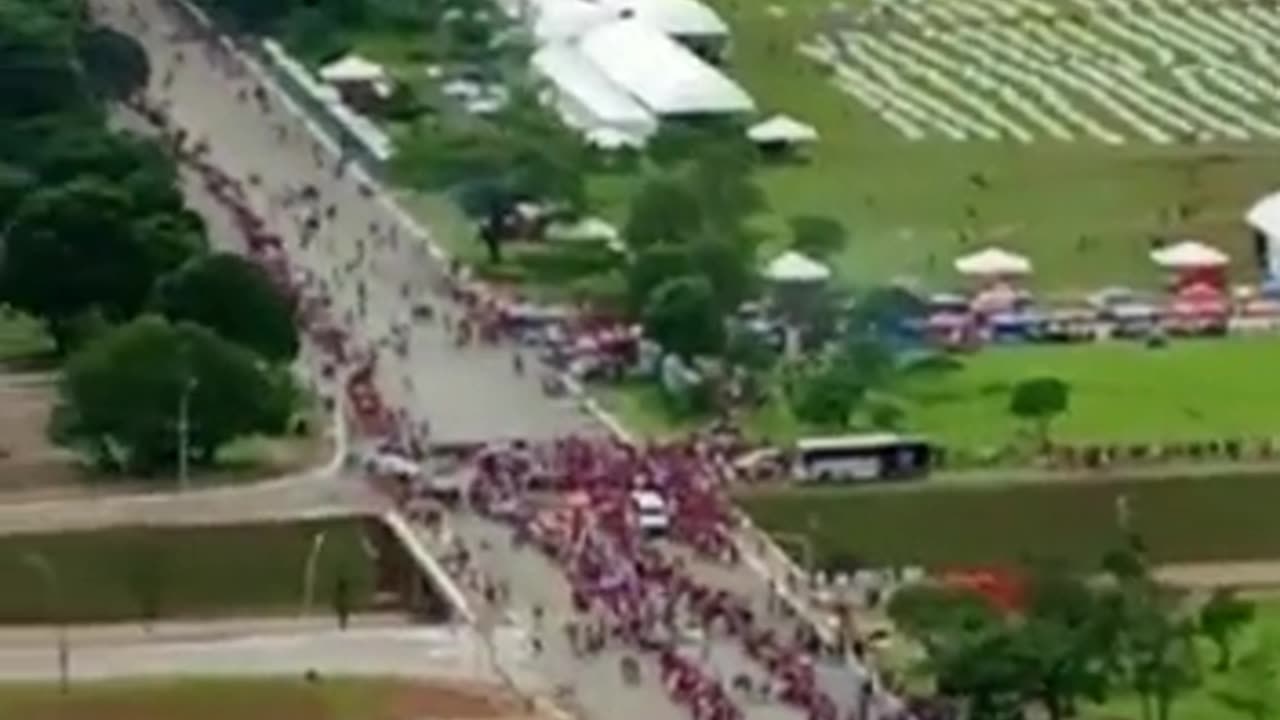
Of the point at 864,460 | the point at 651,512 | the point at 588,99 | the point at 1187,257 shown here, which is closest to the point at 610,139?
the point at 588,99

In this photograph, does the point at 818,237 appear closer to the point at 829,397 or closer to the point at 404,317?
the point at 404,317

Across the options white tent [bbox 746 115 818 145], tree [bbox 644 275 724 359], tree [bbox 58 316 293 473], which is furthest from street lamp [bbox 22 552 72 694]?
white tent [bbox 746 115 818 145]

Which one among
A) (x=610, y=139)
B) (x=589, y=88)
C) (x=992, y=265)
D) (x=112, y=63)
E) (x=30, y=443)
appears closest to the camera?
(x=30, y=443)

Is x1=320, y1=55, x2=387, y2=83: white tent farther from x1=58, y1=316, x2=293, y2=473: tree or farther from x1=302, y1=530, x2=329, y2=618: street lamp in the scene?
x1=302, y1=530, x2=329, y2=618: street lamp

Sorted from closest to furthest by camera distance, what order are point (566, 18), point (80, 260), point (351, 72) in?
point (80, 260), point (351, 72), point (566, 18)

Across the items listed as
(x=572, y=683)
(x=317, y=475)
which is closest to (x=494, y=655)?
(x=572, y=683)

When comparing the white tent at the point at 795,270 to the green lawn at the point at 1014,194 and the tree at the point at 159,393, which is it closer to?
the green lawn at the point at 1014,194

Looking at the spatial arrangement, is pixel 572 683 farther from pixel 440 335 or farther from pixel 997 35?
pixel 997 35
